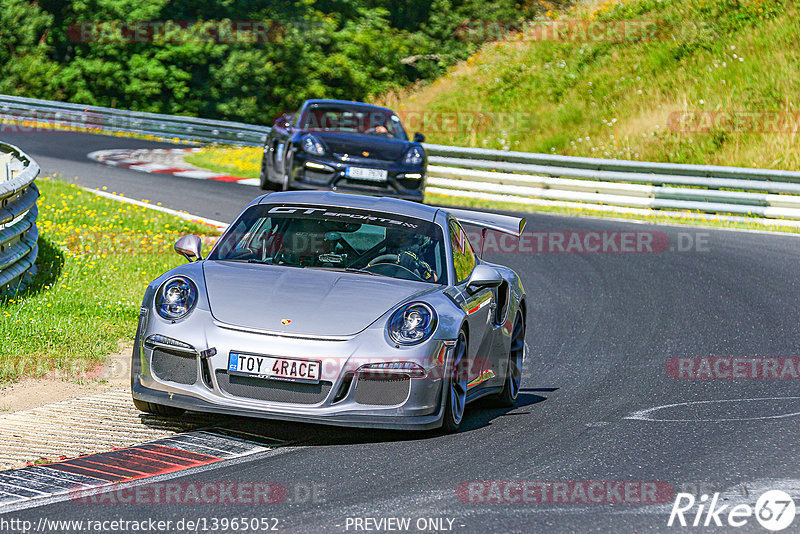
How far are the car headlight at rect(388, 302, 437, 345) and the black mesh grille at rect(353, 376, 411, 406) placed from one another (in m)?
0.21

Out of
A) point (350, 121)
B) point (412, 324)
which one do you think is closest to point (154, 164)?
point (350, 121)

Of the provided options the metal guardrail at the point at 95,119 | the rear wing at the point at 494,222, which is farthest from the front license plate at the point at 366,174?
the metal guardrail at the point at 95,119

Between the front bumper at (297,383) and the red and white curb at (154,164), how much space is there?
608 inches

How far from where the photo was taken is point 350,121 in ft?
58.6

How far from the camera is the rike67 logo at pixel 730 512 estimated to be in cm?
484

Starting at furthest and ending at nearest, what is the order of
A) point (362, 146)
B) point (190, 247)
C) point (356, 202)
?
point (362, 146)
point (356, 202)
point (190, 247)

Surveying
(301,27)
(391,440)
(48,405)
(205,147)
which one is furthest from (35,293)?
(301,27)

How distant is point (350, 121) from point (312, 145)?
1381 millimetres

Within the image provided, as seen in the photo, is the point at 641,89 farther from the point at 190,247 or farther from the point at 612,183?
the point at 190,247

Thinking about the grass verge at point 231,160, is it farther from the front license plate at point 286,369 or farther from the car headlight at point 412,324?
the front license plate at point 286,369

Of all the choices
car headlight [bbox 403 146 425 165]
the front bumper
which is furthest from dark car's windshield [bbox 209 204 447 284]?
car headlight [bbox 403 146 425 165]

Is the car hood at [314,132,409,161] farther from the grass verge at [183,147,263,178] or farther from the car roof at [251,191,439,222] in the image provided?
the car roof at [251,191,439,222]

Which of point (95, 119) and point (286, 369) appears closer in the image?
point (286, 369)

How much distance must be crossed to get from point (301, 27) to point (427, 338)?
43397 mm
